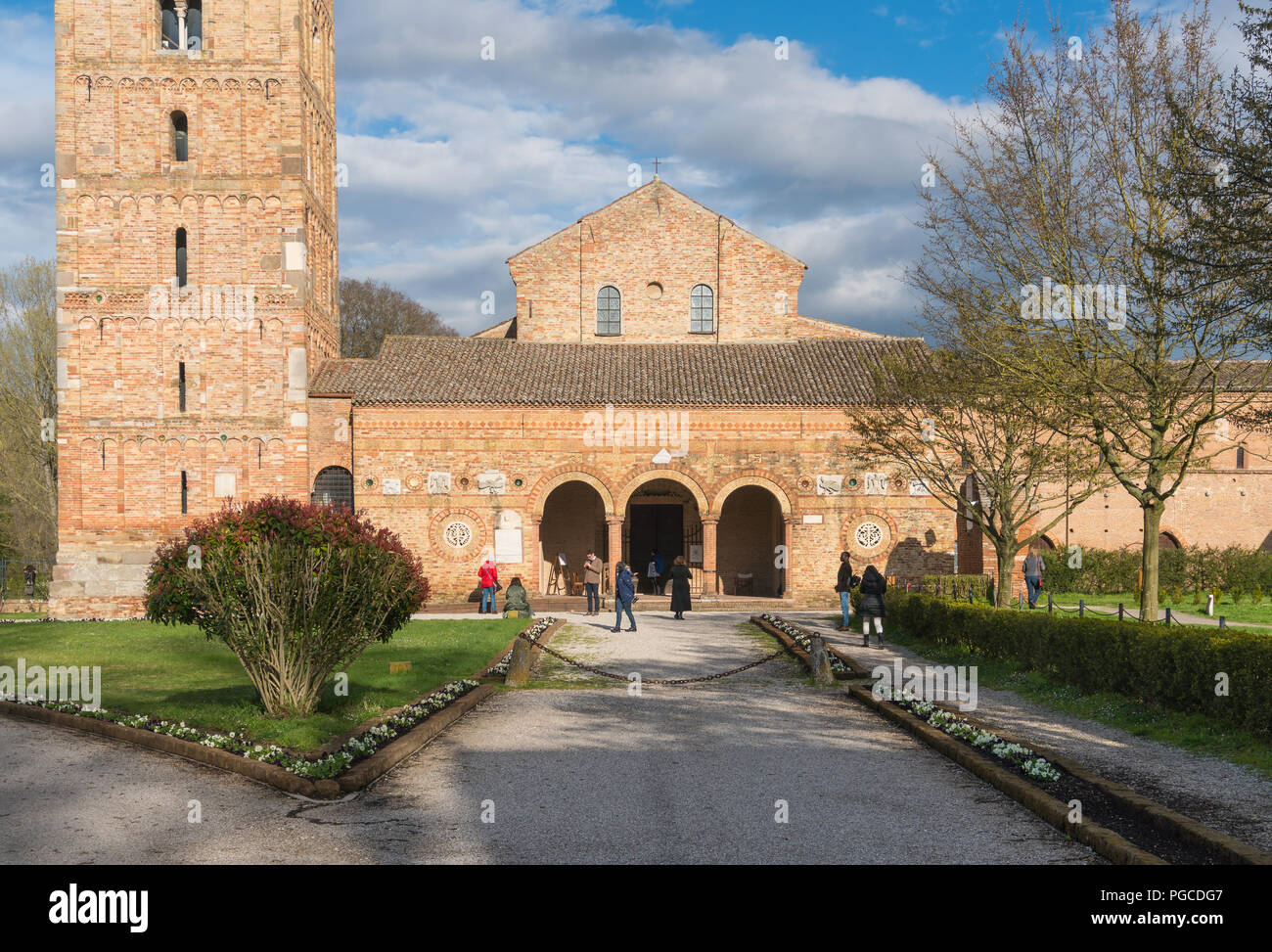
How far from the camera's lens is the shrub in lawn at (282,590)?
32.0 feet

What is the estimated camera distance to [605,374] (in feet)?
99.4

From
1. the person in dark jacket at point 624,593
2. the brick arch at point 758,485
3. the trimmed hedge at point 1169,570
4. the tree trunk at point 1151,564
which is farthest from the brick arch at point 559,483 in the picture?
the tree trunk at point 1151,564

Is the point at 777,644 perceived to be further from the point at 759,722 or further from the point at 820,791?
the point at 820,791

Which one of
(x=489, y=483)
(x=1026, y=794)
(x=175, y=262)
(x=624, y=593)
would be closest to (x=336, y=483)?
(x=489, y=483)

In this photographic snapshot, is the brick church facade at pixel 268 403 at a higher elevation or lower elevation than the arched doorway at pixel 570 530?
higher

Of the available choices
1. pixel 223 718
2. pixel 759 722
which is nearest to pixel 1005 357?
pixel 759 722

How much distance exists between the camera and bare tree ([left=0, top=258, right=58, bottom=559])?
37.1 metres

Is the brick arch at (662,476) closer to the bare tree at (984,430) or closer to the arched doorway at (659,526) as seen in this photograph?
the arched doorway at (659,526)

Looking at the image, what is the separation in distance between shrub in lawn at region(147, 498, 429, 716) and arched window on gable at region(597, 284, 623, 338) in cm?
2339

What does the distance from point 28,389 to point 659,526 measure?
2451cm

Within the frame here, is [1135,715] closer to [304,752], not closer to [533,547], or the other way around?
[304,752]

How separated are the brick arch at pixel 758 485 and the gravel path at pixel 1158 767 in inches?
656

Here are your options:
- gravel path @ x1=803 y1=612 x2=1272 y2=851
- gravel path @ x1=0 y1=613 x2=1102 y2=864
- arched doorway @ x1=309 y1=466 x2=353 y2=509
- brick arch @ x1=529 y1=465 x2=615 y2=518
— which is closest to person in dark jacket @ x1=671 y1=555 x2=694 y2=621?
brick arch @ x1=529 y1=465 x2=615 y2=518
